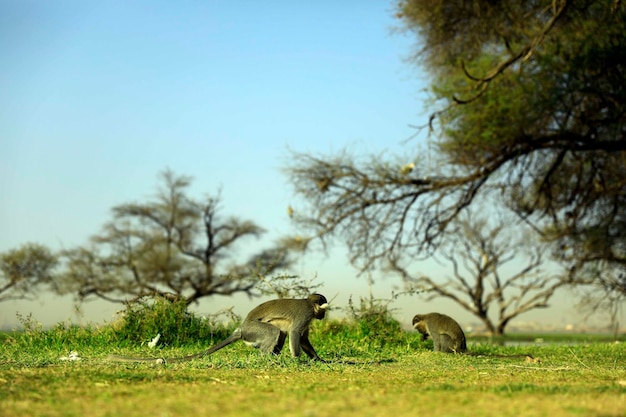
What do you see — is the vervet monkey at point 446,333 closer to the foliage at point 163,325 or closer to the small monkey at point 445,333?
the small monkey at point 445,333

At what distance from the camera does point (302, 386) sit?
232 inches

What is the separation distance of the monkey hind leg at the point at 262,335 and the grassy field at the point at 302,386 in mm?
152

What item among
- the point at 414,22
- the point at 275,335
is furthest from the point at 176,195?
the point at 275,335

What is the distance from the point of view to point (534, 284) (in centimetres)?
2742

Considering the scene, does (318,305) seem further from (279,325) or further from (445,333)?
(445,333)

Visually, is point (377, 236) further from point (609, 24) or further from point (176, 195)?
point (176, 195)

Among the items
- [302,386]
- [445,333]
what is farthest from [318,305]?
[445,333]

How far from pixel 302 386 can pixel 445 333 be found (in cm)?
481

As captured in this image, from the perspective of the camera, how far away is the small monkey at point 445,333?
33.6 ft

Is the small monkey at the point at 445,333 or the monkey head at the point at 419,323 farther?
the monkey head at the point at 419,323

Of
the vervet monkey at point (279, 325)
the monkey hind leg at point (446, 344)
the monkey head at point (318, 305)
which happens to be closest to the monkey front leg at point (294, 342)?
the vervet monkey at point (279, 325)

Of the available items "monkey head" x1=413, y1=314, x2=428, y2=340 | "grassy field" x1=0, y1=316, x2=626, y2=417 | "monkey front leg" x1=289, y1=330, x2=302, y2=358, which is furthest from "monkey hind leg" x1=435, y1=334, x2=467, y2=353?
"monkey front leg" x1=289, y1=330, x2=302, y2=358

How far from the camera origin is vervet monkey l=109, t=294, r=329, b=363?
7902mm

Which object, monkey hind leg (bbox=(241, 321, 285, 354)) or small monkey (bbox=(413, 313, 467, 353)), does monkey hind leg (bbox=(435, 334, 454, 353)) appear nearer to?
small monkey (bbox=(413, 313, 467, 353))
